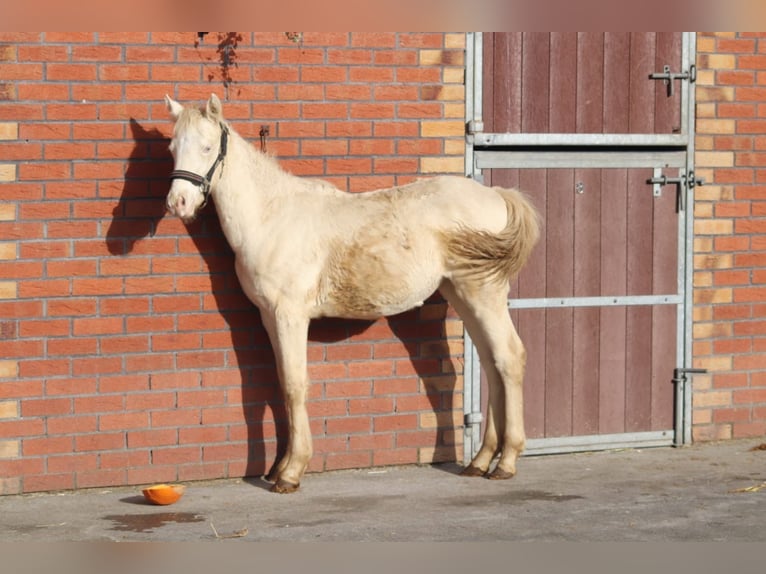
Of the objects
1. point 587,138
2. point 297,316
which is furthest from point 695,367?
point 297,316

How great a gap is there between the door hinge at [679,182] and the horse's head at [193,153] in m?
2.80

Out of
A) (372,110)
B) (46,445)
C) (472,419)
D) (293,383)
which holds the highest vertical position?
(372,110)

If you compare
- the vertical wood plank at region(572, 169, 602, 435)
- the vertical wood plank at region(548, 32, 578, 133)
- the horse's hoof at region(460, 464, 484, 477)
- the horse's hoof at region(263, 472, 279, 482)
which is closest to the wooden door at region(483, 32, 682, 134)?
the vertical wood plank at region(548, 32, 578, 133)

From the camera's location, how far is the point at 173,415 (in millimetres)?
6801

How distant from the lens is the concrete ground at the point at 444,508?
579 cm

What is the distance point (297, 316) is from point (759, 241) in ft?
10.7

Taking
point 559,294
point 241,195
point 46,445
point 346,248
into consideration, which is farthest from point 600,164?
point 46,445

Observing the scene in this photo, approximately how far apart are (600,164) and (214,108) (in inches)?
96.7

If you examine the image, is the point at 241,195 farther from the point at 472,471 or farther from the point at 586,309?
the point at 586,309

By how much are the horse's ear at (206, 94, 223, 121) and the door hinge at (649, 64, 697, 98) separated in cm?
277

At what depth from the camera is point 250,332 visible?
6.93 metres

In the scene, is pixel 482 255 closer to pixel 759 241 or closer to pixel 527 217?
pixel 527 217

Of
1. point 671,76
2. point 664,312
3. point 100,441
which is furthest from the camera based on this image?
point 664,312

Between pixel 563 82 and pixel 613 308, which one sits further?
pixel 613 308
